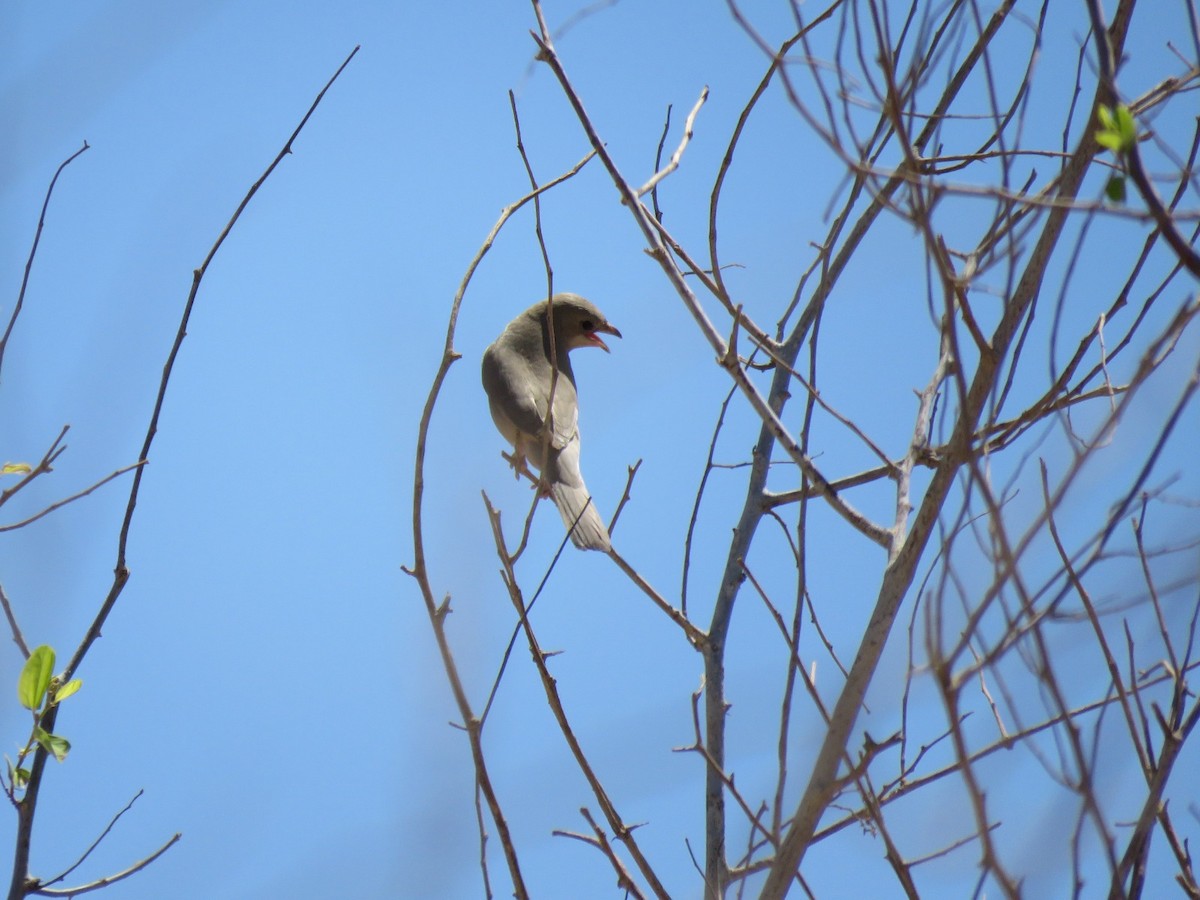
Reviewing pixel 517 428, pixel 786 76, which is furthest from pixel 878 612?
pixel 517 428

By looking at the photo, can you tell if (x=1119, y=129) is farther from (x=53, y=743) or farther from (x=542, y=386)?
(x=542, y=386)

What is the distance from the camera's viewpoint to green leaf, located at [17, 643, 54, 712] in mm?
2377

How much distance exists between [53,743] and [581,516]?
9.93 feet

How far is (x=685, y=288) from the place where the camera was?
94.2 inches

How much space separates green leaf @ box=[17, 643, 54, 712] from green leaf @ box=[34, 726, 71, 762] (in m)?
0.09

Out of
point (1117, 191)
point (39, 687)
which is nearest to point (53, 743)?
point (39, 687)

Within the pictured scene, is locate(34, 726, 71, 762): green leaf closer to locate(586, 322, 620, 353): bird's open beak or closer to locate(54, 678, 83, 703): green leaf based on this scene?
locate(54, 678, 83, 703): green leaf

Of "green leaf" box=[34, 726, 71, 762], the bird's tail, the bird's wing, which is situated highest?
the bird's wing

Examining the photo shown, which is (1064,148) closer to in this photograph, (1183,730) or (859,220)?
(859,220)

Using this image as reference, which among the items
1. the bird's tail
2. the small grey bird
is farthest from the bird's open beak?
the bird's tail

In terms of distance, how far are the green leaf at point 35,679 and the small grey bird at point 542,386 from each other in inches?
137

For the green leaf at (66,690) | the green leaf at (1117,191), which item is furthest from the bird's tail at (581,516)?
the green leaf at (1117,191)

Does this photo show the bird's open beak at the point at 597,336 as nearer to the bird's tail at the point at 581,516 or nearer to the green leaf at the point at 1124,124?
the bird's tail at the point at 581,516

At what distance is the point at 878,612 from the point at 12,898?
4.96 feet
